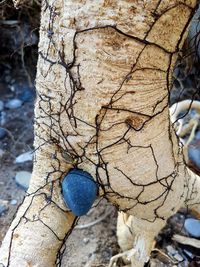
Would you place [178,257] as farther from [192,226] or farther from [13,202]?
[13,202]

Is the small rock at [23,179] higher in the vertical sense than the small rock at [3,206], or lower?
higher

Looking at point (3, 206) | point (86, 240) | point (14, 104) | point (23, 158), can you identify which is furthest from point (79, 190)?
point (14, 104)

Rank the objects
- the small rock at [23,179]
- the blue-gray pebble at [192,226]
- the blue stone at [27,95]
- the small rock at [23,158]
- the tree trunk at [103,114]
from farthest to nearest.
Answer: the blue stone at [27,95], the small rock at [23,158], the small rock at [23,179], the blue-gray pebble at [192,226], the tree trunk at [103,114]

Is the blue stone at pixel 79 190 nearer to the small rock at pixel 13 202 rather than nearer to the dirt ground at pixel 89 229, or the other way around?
the dirt ground at pixel 89 229

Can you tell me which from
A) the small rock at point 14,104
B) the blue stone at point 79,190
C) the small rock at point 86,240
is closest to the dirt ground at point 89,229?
the small rock at point 86,240

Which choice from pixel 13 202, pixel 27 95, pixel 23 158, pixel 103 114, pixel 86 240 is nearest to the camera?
pixel 103 114

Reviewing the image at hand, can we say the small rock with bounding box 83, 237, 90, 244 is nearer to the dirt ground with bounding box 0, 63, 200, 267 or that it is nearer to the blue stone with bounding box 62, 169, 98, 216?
the dirt ground with bounding box 0, 63, 200, 267

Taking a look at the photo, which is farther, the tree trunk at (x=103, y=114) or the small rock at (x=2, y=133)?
the small rock at (x=2, y=133)

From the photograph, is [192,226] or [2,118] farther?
[2,118]
